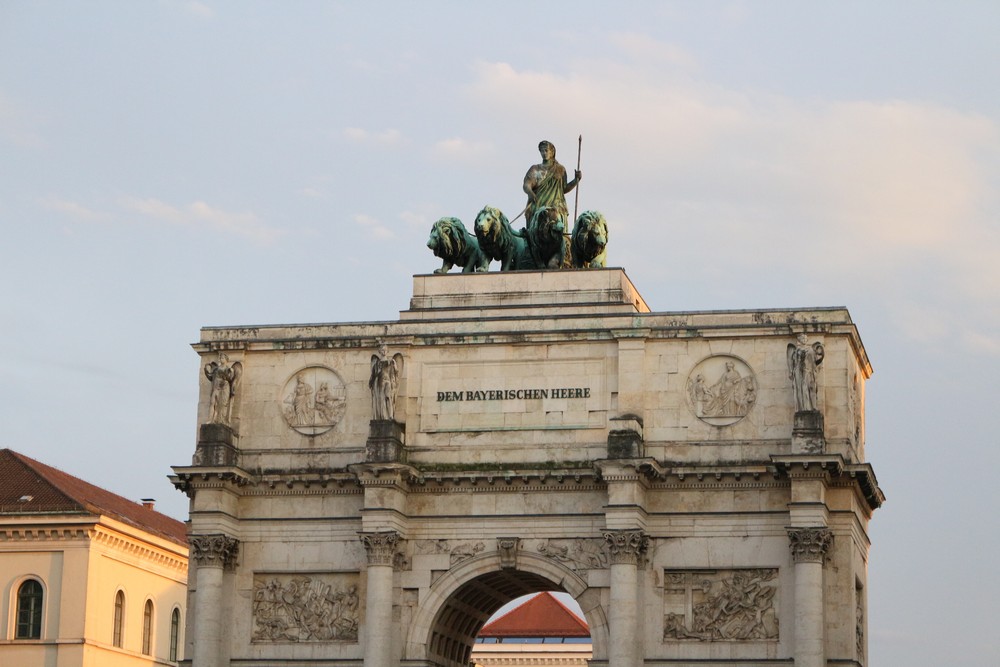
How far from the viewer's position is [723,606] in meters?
42.4

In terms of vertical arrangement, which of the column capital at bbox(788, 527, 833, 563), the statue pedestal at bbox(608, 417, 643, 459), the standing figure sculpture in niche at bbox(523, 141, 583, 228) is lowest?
the column capital at bbox(788, 527, 833, 563)

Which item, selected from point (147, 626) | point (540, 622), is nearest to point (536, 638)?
point (540, 622)

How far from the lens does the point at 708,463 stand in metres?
42.8

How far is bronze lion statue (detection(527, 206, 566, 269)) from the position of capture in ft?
152

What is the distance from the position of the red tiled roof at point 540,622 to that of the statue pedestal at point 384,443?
37.8 meters

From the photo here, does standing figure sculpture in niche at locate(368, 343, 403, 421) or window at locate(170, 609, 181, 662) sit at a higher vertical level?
standing figure sculpture in niche at locate(368, 343, 403, 421)

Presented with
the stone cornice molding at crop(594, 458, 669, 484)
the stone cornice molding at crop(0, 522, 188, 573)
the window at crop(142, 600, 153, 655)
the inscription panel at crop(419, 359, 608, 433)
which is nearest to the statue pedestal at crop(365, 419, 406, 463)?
the inscription panel at crop(419, 359, 608, 433)

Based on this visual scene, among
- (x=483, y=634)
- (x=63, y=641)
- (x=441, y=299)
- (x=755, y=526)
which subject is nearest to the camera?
(x=755, y=526)

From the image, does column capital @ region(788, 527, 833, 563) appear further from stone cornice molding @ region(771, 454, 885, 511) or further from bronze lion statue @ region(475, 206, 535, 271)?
bronze lion statue @ region(475, 206, 535, 271)

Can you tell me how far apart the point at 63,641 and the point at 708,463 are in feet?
73.4

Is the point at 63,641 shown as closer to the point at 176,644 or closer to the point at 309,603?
the point at 176,644

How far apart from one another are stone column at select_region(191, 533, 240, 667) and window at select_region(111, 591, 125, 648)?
1606 cm

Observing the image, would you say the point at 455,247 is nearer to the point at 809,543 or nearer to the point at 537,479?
the point at 537,479

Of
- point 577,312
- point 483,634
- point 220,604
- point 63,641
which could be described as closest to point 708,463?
point 577,312
